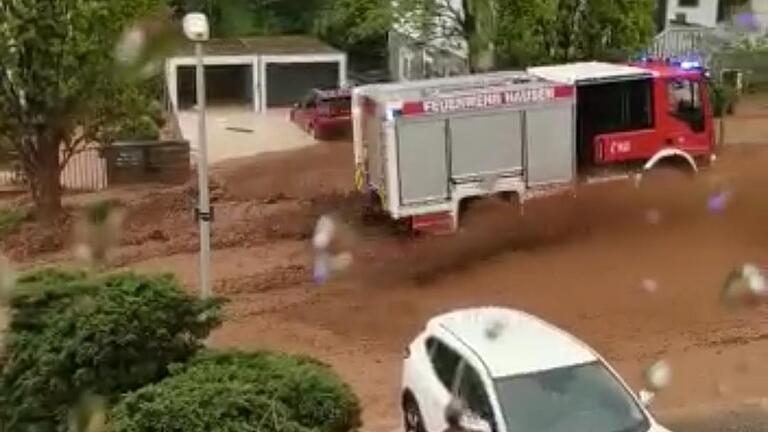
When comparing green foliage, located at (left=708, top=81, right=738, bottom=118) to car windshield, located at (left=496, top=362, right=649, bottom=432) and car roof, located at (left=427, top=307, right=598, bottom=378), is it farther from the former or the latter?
car windshield, located at (left=496, top=362, right=649, bottom=432)

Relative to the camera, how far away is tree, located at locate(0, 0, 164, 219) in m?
17.8

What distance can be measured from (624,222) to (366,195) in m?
3.70

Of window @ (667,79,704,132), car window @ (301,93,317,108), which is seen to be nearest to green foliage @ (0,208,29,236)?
window @ (667,79,704,132)

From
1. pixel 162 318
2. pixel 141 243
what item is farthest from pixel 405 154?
pixel 162 318

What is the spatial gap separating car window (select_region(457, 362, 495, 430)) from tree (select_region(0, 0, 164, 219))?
34.6 feet

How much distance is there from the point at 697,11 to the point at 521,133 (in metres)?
20.7

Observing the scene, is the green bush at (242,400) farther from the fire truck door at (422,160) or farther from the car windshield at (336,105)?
the car windshield at (336,105)

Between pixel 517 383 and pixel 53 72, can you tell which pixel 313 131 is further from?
pixel 517 383

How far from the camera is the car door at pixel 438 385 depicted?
8.27 m

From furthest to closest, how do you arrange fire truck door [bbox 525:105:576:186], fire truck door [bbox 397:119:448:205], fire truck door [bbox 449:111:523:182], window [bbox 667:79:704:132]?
window [bbox 667:79:704:132] < fire truck door [bbox 525:105:576:186] < fire truck door [bbox 449:111:523:182] < fire truck door [bbox 397:119:448:205]

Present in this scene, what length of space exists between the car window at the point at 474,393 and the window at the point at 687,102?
9.52 m

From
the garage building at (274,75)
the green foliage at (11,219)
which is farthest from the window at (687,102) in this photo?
the garage building at (274,75)

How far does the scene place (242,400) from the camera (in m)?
6.86

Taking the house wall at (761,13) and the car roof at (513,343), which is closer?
the car roof at (513,343)
